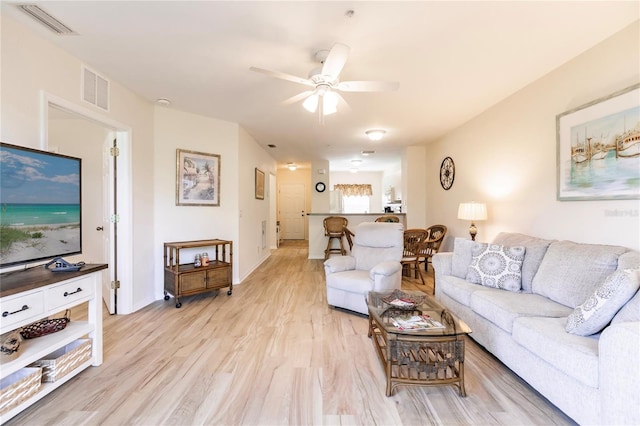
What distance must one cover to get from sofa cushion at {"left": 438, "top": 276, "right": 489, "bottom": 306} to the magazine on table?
0.66m

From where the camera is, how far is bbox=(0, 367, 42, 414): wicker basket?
143 cm

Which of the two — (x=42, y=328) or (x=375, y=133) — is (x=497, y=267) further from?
(x=42, y=328)

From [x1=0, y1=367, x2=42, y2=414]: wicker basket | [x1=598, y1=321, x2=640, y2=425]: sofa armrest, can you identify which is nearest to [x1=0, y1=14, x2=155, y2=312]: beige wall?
[x1=0, y1=367, x2=42, y2=414]: wicker basket

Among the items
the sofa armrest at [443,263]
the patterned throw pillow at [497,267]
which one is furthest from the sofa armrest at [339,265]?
the patterned throw pillow at [497,267]

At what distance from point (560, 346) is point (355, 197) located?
895 centimetres

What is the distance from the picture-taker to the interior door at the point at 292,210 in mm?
9383

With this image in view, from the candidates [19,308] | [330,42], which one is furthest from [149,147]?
[330,42]

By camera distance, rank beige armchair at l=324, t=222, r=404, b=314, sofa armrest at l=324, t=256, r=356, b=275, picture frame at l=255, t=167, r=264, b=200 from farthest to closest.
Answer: picture frame at l=255, t=167, r=264, b=200
sofa armrest at l=324, t=256, r=356, b=275
beige armchair at l=324, t=222, r=404, b=314

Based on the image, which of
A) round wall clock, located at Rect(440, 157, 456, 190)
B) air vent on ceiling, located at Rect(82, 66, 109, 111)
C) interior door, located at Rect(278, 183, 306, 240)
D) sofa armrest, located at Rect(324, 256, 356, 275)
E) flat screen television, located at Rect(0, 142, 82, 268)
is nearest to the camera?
flat screen television, located at Rect(0, 142, 82, 268)

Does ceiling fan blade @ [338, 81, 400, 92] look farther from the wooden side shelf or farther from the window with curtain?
the window with curtain

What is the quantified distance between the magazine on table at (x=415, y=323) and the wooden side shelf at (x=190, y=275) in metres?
2.41

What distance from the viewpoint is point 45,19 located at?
189cm

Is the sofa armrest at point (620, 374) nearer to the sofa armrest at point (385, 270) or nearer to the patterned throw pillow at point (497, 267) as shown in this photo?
the patterned throw pillow at point (497, 267)

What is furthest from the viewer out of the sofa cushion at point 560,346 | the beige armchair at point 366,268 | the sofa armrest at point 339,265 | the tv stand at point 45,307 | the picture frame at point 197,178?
the picture frame at point 197,178
